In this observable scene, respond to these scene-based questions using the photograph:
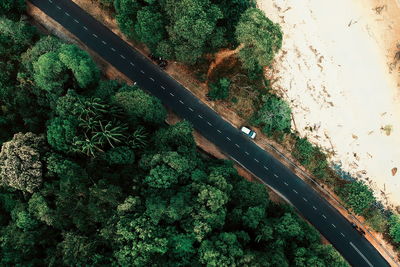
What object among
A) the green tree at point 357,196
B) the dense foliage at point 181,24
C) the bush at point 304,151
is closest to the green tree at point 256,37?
the dense foliage at point 181,24

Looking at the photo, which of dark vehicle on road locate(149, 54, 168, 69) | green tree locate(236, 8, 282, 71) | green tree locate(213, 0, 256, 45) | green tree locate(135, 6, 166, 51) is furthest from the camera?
dark vehicle on road locate(149, 54, 168, 69)

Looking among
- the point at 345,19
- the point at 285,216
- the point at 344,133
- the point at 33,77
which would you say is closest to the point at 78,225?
the point at 33,77

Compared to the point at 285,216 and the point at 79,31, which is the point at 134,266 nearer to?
the point at 285,216

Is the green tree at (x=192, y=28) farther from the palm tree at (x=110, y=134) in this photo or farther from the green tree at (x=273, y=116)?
the palm tree at (x=110, y=134)

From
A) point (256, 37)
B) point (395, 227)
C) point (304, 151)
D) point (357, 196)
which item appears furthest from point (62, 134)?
point (395, 227)

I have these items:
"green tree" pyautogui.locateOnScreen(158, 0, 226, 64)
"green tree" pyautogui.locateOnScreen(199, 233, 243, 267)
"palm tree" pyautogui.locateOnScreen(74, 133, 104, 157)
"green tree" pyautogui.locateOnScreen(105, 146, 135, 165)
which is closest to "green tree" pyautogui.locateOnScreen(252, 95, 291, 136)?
"green tree" pyautogui.locateOnScreen(158, 0, 226, 64)

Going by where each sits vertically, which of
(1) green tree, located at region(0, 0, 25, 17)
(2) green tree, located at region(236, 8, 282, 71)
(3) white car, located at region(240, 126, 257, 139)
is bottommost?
(1) green tree, located at region(0, 0, 25, 17)

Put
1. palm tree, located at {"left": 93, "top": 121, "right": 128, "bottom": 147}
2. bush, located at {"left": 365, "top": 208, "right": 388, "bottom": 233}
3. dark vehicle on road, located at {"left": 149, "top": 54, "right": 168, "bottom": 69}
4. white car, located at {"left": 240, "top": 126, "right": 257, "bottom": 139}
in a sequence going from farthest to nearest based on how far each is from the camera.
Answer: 1. dark vehicle on road, located at {"left": 149, "top": 54, "right": 168, "bottom": 69}
2. white car, located at {"left": 240, "top": 126, "right": 257, "bottom": 139}
3. bush, located at {"left": 365, "top": 208, "right": 388, "bottom": 233}
4. palm tree, located at {"left": 93, "top": 121, "right": 128, "bottom": 147}

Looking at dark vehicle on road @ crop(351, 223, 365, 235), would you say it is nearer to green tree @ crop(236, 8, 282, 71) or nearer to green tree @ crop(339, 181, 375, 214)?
green tree @ crop(339, 181, 375, 214)
